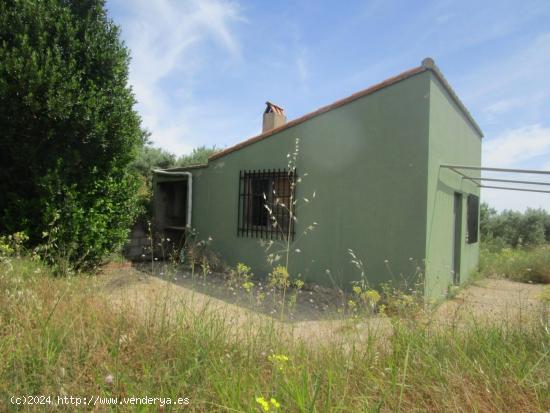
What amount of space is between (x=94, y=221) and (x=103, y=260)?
4.01 ft

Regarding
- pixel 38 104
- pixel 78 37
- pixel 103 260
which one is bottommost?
pixel 103 260

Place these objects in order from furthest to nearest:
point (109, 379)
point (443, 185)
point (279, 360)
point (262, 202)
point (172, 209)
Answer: point (172, 209) < point (262, 202) < point (443, 185) < point (279, 360) < point (109, 379)

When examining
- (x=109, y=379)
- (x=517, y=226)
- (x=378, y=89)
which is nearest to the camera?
(x=109, y=379)

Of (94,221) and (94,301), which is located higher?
(94,221)

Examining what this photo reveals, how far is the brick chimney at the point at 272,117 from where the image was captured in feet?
33.0

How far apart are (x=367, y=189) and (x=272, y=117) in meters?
5.03

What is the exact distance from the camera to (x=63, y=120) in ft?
17.2

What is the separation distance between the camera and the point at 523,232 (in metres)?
15.6

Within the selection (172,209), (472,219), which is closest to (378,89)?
(472,219)

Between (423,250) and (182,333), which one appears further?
(423,250)

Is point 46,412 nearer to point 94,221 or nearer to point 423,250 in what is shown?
point 94,221

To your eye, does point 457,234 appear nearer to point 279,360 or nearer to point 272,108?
point 272,108

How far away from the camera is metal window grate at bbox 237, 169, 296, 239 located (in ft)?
24.5

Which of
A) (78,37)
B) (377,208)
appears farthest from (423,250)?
(78,37)
